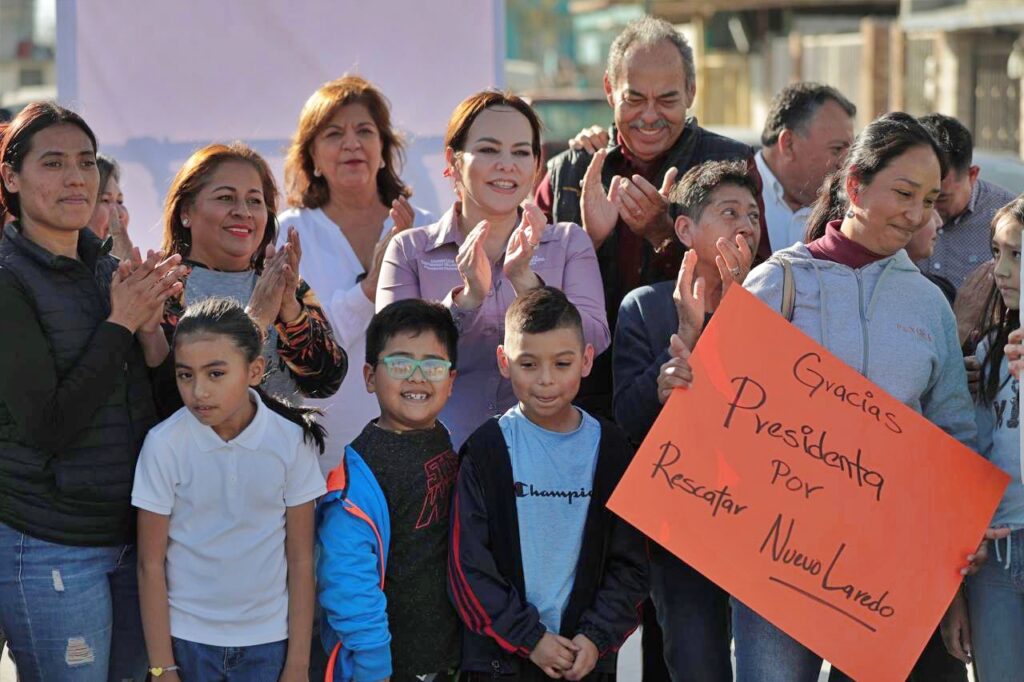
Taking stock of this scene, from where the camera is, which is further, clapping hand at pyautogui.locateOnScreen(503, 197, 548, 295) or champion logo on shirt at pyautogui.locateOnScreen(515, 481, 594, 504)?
clapping hand at pyautogui.locateOnScreen(503, 197, 548, 295)

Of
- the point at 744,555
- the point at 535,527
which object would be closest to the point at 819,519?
the point at 744,555

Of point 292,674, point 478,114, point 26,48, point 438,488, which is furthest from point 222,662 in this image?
point 26,48

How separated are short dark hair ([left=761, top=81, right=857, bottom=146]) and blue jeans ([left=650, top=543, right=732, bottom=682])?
2.31 m

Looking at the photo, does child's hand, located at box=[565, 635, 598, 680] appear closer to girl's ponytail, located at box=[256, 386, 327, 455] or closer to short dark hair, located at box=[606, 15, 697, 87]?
girl's ponytail, located at box=[256, 386, 327, 455]

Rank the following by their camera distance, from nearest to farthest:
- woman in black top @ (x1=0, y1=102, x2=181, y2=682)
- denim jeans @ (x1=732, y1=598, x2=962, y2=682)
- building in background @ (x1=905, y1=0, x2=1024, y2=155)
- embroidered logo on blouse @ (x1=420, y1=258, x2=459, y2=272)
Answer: woman in black top @ (x1=0, y1=102, x2=181, y2=682), denim jeans @ (x1=732, y1=598, x2=962, y2=682), embroidered logo on blouse @ (x1=420, y1=258, x2=459, y2=272), building in background @ (x1=905, y1=0, x2=1024, y2=155)

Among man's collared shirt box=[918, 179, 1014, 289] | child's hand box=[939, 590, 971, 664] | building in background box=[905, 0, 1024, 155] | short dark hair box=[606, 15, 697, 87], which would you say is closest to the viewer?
child's hand box=[939, 590, 971, 664]

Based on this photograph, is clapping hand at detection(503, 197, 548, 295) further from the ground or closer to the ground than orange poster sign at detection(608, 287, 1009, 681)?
further from the ground

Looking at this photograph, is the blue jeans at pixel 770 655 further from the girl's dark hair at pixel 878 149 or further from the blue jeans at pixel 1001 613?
the girl's dark hair at pixel 878 149

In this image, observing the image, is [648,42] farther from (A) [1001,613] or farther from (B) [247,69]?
(A) [1001,613]

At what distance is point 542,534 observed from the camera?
11.2ft

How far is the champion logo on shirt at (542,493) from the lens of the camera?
11.3 feet

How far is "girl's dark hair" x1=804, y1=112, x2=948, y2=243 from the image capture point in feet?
11.2

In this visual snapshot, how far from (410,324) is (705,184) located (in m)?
0.92

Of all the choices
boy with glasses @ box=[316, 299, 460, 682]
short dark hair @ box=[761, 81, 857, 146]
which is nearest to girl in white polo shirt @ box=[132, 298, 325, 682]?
boy with glasses @ box=[316, 299, 460, 682]
